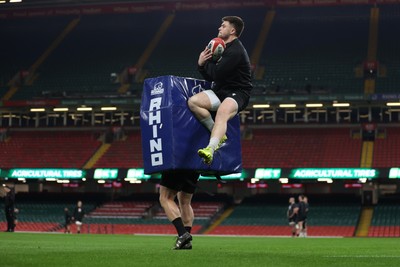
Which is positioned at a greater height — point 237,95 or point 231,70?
point 231,70

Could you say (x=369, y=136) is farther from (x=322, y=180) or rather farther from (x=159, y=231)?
(x=159, y=231)

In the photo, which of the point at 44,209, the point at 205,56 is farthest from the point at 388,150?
the point at 205,56

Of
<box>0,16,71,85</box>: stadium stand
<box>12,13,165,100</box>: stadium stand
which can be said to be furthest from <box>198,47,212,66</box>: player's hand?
<box>0,16,71,85</box>: stadium stand

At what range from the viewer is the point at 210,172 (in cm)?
1098

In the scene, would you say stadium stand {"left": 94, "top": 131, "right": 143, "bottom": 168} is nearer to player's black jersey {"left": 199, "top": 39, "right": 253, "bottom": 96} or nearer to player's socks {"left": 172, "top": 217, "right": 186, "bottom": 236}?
player's socks {"left": 172, "top": 217, "right": 186, "bottom": 236}

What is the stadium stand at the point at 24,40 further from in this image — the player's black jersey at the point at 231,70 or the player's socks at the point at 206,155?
the player's socks at the point at 206,155

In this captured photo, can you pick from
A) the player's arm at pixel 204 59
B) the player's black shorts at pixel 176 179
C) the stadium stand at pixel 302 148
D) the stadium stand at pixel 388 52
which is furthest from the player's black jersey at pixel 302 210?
the player's arm at pixel 204 59

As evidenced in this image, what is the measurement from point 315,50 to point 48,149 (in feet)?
58.5

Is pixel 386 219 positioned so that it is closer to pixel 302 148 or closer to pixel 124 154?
pixel 302 148

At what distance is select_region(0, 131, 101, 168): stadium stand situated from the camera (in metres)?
49.8

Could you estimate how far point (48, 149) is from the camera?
2037 inches

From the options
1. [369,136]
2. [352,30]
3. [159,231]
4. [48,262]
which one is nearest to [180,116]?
[48,262]

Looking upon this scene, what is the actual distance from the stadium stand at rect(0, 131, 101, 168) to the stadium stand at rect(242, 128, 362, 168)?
10.1 metres

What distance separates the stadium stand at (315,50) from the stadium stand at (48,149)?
1167 cm
